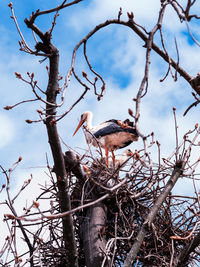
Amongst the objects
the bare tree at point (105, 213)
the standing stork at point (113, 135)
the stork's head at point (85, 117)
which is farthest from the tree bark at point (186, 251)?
the stork's head at point (85, 117)

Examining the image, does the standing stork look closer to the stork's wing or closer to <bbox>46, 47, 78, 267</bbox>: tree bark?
the stork's wing

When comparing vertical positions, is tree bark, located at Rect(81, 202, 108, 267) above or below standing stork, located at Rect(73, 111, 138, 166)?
below

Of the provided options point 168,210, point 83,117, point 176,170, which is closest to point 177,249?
point 168,210

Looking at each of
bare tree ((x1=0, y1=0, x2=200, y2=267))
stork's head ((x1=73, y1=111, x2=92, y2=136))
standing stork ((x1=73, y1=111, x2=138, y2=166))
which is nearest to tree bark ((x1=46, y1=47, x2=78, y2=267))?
bare tree ((x1=0, y1=0, x2=200, y2=267))

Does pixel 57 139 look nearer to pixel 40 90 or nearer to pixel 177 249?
pixel 40 90

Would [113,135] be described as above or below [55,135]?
above

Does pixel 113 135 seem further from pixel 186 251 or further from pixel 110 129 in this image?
pixel 186 251

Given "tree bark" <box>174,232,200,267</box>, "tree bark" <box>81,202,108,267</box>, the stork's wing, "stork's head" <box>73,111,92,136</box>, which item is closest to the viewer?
"tree bark" <box>174,232,200,267</box>

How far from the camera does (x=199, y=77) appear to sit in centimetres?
325

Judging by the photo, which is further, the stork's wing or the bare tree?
the stork's wing

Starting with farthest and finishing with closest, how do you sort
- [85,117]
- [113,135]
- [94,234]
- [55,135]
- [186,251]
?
[85,117]
[113,135]
[94,234]
[186,251]
[55,135]

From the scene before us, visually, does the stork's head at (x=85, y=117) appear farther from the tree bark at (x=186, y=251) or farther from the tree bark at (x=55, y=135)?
the tree bark at (x=55, y=135)

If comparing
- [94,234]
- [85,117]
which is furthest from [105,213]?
[85,117]

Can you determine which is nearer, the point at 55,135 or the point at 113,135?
the point at 55,135
